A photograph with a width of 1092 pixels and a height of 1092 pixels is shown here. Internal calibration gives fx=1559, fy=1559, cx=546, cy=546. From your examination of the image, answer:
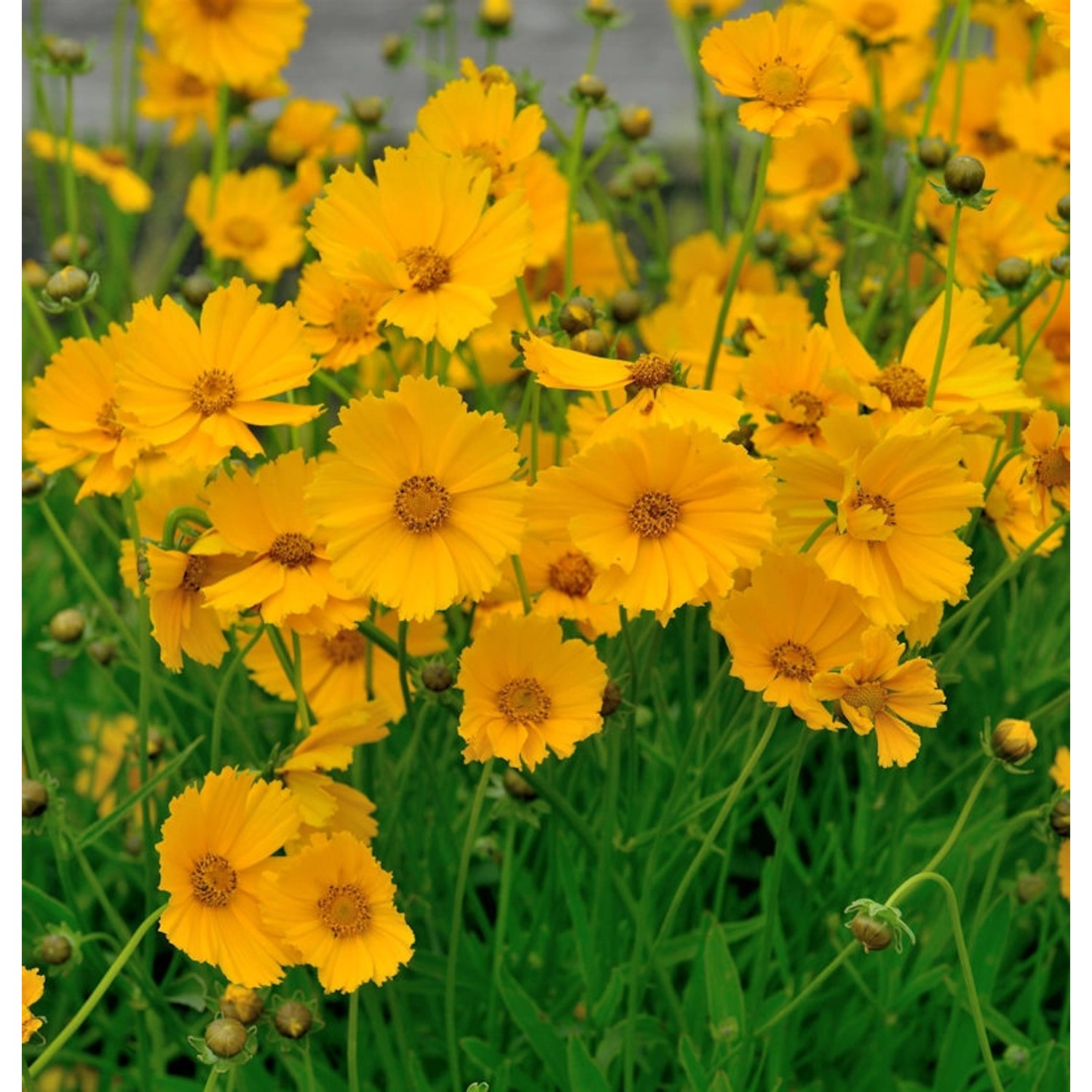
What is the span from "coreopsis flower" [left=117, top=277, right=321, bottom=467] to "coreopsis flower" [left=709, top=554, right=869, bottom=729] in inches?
8.1

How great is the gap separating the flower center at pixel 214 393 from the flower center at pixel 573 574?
0.19 m

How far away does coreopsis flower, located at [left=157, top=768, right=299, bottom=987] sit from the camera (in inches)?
26.5

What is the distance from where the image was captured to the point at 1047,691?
117 centimetres

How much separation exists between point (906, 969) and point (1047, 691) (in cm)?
30

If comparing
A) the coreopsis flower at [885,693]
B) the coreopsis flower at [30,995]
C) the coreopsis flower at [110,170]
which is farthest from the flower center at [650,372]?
the coreopsis flower at [110,170]

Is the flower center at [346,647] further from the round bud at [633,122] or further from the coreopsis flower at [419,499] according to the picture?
the round bud at [633,122]

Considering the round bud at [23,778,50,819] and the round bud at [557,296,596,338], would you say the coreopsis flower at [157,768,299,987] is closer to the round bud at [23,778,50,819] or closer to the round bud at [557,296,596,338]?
the round bud at [23,778,50,819]

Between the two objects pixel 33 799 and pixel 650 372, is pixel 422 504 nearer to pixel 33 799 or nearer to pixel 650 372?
pixel 650 372

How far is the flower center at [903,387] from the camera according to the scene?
2.54 feet

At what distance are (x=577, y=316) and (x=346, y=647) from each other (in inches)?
9.9

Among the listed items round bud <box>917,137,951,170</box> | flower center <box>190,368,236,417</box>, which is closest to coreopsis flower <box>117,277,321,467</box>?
flower center <box>190,368,236,417</box>

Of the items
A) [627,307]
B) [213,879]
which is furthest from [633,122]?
[213,879]

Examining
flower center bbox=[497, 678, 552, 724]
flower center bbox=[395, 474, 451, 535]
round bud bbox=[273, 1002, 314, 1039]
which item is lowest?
round bud bbox=[273, 1002, 314, 1039]

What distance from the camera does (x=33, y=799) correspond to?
0.79m
